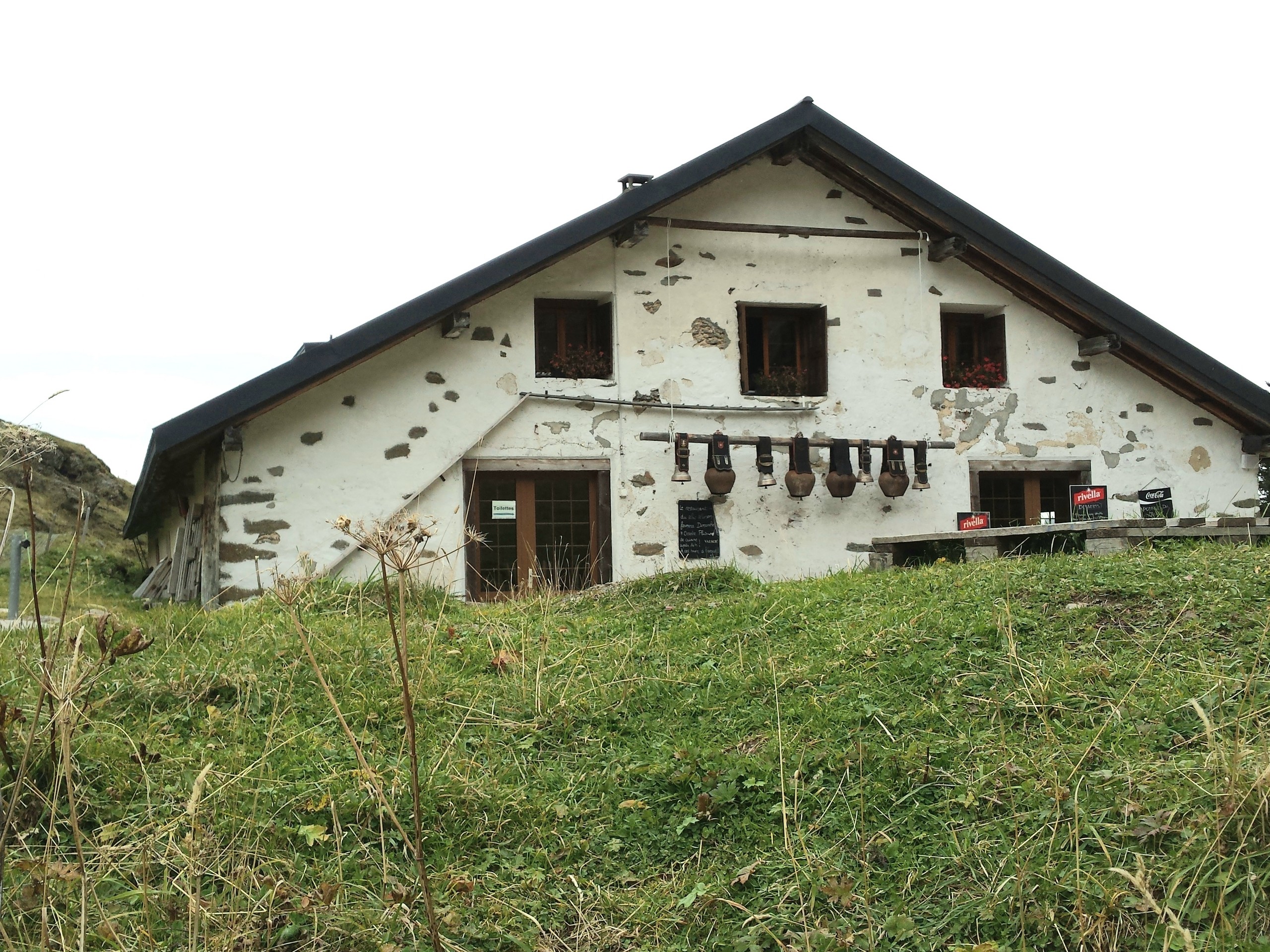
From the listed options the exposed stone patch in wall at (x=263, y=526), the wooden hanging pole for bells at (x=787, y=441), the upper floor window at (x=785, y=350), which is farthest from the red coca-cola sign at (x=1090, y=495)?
the exposed stone patch in wall at (x=263, y=526)

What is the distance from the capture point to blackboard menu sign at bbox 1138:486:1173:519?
331 inches

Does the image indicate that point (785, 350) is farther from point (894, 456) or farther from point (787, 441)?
point (894, 456)

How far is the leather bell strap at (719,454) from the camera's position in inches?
384

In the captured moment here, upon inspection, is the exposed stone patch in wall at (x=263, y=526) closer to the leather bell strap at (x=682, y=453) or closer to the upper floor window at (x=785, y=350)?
the leather bell strap at (x=682, y=453)

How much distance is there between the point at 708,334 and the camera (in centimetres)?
1021

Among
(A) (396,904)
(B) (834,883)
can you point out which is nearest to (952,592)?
(B) (834,883)

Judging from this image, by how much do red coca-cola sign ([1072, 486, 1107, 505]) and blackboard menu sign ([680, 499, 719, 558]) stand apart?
296 cm

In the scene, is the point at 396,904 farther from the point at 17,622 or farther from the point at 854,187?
the point at 854,187

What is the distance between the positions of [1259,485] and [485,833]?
1066 cm

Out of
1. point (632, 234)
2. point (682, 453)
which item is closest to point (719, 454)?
point (682, 453)

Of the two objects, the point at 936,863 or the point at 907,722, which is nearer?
the point at 936,863

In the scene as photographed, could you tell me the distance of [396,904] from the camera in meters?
3.22

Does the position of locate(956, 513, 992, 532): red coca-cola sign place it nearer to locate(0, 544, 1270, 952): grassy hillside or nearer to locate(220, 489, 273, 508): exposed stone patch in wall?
locate(0, 544, 1270, 952): grassy hillside

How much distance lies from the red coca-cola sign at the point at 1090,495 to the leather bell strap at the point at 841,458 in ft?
6.93
